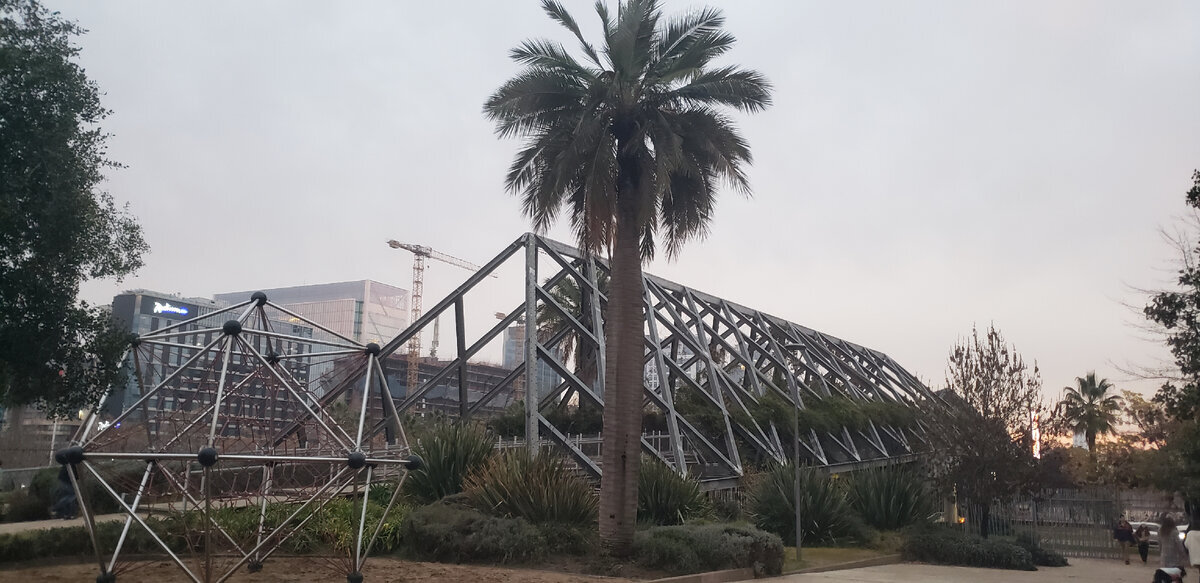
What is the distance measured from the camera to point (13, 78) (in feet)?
56.0

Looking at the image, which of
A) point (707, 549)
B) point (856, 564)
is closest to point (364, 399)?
point (707, 549)

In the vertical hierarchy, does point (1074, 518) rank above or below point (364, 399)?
below

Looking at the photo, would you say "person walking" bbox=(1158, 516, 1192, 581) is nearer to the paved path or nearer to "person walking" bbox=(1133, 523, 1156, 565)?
the paved path

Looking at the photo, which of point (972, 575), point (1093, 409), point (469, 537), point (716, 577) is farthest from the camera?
point (1093, 409)

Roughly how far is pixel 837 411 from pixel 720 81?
20.5m

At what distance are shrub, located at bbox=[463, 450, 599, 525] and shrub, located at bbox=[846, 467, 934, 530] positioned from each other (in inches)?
418

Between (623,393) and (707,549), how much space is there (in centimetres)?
337

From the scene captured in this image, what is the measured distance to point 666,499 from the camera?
21.0m

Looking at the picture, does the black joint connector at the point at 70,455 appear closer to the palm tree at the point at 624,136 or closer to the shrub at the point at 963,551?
the palm tree at the point at 624,136

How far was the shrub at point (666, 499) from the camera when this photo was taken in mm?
20906

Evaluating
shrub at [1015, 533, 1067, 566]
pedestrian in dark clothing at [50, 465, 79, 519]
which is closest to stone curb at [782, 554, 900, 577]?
shrub at [1015, 533, 1067, 566]

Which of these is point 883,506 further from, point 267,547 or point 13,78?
point 13,78

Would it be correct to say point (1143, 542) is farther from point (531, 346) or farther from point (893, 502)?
point (531, 346)

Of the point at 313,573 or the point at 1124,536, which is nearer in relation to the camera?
the point at 313,573
